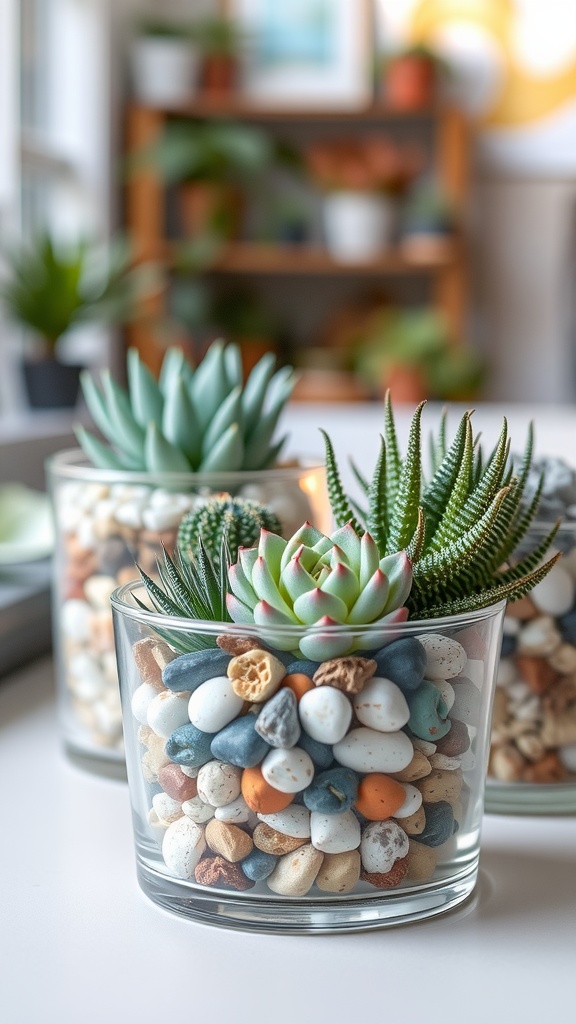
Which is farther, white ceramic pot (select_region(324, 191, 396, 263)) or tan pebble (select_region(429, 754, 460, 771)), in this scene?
white ceramic pot (select_region(324, 191, 396, 263))

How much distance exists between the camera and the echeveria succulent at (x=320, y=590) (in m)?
0.42

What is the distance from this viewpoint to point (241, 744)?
1.39ft

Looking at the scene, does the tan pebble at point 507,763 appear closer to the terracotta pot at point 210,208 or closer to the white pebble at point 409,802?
the white pebble at point 409,802

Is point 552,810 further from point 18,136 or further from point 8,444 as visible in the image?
point 18,136

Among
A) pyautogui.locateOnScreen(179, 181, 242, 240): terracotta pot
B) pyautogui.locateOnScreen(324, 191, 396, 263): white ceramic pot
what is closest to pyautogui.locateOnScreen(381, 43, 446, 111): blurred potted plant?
pyautogui.locateOnScreen(324, 191, 396, 263): white ceramic pot

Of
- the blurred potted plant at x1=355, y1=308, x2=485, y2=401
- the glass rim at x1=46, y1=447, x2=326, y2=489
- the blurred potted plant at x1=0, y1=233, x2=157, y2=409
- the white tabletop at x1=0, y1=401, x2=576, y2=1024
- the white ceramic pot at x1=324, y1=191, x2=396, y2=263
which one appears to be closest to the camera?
the white tabletop at x1=0, y1=401, x2=576, y2=1024

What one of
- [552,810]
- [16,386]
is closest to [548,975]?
[552,810]

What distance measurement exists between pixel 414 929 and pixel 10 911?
0.16m

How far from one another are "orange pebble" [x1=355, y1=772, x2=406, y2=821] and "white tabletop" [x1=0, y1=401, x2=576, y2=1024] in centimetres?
5

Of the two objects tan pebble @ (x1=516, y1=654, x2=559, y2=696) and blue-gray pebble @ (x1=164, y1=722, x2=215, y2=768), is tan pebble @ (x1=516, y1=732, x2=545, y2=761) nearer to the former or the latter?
tan pebble @ (x1=516, y1=654, x2=559, y2=696)

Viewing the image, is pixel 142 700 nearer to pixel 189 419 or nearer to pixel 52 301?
pixel 189 419

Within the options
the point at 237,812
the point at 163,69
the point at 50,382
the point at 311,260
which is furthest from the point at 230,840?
the point at 163,69

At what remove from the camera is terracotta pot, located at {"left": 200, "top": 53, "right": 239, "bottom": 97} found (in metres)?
3.35

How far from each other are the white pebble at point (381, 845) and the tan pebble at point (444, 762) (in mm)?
26
